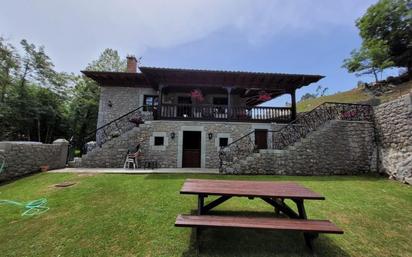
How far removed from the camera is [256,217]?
3012 mm

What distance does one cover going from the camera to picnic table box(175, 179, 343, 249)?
8.46 feet

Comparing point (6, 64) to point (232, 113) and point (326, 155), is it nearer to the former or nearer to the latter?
point (232, 113)

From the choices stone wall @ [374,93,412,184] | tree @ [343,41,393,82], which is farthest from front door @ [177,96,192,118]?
tree @ [343,41,393,82]

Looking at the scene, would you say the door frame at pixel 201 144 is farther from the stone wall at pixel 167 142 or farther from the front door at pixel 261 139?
the front door at pixel 261 139

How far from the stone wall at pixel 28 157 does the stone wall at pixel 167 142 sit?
1399mm

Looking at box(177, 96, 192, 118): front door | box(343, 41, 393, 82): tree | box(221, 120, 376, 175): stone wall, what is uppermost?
box(343, 41, 393, 82): tree

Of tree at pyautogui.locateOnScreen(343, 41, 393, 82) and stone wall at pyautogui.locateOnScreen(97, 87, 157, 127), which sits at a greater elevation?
tree at pyautogui.locateOnScreen(343, 41, 393, 82)

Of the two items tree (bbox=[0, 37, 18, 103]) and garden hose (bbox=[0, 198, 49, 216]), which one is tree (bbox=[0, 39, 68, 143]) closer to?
tree (bbox=[0, 37, 18, 103])

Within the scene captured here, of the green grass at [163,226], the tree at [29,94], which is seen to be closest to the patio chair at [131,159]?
the green grass at [163,226]

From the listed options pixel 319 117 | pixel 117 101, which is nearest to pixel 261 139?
pixel 319 117

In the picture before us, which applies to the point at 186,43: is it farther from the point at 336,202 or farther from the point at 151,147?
the point at 336,202

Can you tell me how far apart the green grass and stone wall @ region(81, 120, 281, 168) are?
4321 millimetres

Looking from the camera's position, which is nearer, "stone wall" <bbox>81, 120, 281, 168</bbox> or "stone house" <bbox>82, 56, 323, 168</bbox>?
"stone wall" <bbox>81, 120, 281, 168</bbox>

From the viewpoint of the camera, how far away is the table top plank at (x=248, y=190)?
2.99m
